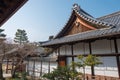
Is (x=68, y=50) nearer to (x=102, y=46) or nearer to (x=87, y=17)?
(x=87, y=17)

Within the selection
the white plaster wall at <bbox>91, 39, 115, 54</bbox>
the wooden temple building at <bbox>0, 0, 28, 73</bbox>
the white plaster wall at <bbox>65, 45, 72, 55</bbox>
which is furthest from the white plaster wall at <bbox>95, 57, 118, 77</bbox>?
the wooden temple building at <bbox>0, 0, 28, 73</bbox>

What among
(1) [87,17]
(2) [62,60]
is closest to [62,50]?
(2) [62,60]

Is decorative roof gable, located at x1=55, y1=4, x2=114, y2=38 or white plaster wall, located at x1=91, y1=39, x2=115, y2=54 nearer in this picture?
white plaster wall, located at x1=91, y1=39, x2=115, y2=54

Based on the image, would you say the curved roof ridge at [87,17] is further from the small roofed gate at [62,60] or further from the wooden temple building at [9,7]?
the wooden temple building at [9,7]

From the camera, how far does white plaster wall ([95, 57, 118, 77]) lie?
415 inches

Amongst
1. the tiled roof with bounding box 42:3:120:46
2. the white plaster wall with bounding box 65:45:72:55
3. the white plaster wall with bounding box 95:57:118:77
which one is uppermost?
the tiled roof with bounding box 42:3:120:46

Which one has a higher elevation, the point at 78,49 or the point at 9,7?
the point at 9,7

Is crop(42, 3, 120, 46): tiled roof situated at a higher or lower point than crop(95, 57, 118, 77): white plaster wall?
higher

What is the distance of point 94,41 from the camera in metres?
11.9

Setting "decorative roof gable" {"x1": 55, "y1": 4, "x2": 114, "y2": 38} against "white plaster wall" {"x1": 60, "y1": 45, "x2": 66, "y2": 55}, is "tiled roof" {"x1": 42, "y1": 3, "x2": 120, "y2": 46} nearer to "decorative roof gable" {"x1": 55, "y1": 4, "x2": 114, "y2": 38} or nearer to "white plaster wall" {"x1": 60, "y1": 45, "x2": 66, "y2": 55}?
"decorative roof gable" {"x1": 55, "y1": 4, "x2": 114, "y2": 38}

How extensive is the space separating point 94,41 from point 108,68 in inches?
85.4

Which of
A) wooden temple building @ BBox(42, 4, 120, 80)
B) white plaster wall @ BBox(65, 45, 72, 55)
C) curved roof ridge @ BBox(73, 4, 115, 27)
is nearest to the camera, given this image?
wooden temple building @ BBox(42, 4, 120, 80)

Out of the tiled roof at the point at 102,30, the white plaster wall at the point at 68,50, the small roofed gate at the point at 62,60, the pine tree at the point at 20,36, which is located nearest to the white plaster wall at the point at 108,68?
the tiled roof at the point at 102,30

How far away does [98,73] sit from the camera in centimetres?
1156
